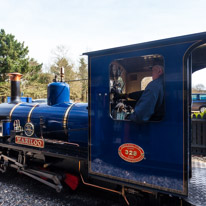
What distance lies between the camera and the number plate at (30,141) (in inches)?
138

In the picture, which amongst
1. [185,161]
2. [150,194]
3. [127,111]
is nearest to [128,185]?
[150,194]

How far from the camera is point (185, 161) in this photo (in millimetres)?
2023

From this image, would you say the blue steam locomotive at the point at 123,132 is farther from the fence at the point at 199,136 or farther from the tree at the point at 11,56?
the tree at the point at 11,56

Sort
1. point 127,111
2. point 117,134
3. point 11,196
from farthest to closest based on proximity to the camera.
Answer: point 11,196
point 127,111
point 117,134

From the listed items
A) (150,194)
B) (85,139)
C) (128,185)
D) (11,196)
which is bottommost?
(11,196)

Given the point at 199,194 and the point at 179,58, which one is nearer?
the point at 179,58

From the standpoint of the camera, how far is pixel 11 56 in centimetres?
2280

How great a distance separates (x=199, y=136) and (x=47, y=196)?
5423mm

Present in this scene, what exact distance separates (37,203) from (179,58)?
330 cm

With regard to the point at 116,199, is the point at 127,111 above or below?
above

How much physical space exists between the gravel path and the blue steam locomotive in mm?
308

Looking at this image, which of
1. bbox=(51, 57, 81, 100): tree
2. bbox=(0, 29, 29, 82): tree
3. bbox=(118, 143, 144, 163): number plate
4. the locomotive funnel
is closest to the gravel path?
bbox=(118, 143, 144, 163): number plate

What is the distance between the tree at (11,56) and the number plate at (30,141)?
66.5 feet

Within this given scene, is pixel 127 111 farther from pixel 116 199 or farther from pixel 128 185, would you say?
pixel 116 199
